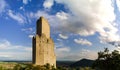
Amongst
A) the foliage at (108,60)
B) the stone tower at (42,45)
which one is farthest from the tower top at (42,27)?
the foliage at (108,60)

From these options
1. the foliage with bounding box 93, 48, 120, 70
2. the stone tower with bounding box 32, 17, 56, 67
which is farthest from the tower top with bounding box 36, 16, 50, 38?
the foliage with bounding box 93, 48, 120, 70

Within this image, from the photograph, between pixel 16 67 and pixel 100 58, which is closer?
pixel 100 58

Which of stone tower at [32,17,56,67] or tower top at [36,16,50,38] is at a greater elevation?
tower top at [36,16,50,38]

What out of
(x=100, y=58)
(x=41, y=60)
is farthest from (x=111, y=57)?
(x=41, y=60)

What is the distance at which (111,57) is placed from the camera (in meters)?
52.4

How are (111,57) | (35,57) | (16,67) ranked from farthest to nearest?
1. (35,57)
2. (16,67)
3. (111,57)

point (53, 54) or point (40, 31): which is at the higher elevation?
point (40, 31)

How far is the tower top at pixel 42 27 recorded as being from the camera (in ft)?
303

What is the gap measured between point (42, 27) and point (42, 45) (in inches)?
263

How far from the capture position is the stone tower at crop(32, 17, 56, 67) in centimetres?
8975

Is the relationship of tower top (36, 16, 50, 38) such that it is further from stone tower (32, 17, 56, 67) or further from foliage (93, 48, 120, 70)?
foliage (93, 48, 120, 70)

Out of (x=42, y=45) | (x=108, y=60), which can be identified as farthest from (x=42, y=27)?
(x=108, y=60)

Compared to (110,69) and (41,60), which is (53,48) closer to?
(41,60)

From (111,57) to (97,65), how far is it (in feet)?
11.1
